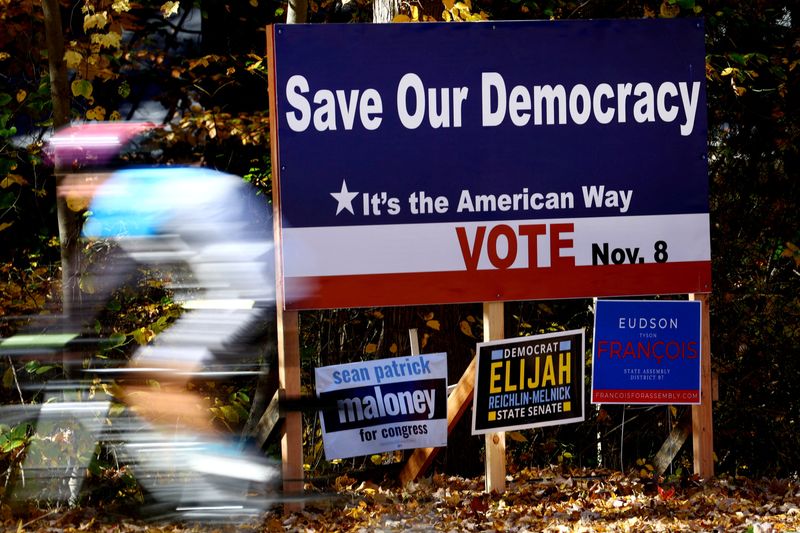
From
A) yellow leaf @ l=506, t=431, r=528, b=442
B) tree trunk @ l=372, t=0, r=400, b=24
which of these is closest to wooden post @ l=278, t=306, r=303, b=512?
tree trunk @ l=372, t=0, r=400, b=24

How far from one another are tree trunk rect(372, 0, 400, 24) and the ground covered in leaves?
3.66 metres

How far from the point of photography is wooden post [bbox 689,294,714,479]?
7207mm

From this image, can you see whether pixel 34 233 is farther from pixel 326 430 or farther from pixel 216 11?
pixel 326 430

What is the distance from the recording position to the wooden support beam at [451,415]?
705 cm

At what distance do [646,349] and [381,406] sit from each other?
6.42 feet

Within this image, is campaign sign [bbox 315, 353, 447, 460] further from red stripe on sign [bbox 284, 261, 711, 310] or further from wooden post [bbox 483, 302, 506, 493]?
red stripe on sign [bbox 284, 261, 711, 310]

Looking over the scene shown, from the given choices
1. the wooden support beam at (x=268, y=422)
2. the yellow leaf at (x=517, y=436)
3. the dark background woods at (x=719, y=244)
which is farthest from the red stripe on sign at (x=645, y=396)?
the yellow leaf at (x=517, y=436)

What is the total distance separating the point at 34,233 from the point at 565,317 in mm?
6121

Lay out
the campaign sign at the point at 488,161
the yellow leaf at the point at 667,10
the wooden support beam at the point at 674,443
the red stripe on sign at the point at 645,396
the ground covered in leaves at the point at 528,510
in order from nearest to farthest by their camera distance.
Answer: the ground covered in leaves at the point at 528,510 → the campaign sign at the point at 488,161 → the red stripe on sign at the point at 645,396 → the wooden support beam at the point at 674,443 → the yellow leaf at the point at 667,10

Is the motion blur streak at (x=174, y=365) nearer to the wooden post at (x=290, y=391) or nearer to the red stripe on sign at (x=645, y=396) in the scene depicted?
A: the wooden post at (x=290, y=391)

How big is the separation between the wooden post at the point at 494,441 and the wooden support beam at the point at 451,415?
25 centimetres

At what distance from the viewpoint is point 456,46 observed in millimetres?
6797

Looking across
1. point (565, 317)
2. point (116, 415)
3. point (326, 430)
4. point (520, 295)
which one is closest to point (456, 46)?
point (520, 295)

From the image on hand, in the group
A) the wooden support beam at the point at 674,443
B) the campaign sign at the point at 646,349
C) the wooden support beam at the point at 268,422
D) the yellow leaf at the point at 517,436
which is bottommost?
the yellow leaf at the point at 517,436
